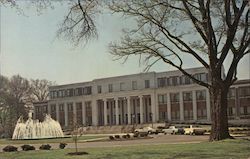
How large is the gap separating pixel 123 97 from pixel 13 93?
27925 millimetres

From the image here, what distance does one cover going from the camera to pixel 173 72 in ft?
369

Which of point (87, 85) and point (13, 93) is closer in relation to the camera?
point (13, 93)

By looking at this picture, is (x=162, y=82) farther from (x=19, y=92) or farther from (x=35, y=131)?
(x=35, y=131)

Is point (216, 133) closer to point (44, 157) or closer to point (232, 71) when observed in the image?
point (232, 71)

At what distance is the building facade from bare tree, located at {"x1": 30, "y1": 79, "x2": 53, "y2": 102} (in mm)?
2025

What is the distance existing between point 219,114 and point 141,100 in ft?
276

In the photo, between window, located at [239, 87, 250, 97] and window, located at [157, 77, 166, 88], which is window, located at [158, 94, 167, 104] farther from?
window, located at [239, 87, 250, 97]

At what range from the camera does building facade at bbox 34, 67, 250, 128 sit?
104750mm

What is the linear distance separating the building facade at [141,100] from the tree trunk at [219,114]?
66.2 metres

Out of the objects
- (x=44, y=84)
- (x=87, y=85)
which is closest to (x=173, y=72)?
(x=87, y=85)

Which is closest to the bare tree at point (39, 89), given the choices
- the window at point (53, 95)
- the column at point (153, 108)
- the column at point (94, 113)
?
the window at point (53, 95)

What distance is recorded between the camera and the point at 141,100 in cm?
11638

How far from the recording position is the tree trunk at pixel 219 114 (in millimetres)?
31953

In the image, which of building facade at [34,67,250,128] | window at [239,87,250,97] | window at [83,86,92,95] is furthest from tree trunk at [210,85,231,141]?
window at [83,86,92,95]
